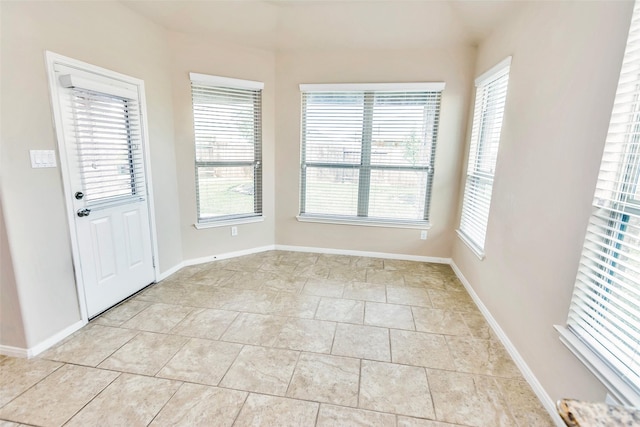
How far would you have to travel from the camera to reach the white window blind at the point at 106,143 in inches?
89.3

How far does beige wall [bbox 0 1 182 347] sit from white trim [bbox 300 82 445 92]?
189cm

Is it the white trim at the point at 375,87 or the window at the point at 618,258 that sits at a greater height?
the white trim at the point at 375,87

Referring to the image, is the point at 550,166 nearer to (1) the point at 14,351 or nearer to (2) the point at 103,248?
(2) the point at 103,248

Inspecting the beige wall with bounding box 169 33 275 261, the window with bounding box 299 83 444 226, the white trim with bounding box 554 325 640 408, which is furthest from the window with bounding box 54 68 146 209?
the white trim with bounding box 554 325 640 408

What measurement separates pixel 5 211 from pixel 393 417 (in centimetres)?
258

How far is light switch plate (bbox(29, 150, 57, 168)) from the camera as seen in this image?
6.50 ft

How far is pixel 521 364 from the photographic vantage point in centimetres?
202

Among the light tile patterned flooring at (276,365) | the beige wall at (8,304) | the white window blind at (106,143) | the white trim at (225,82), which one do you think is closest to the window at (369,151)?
the white trim at (225,82)

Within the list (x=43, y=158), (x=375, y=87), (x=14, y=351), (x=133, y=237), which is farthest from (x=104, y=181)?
(x=375, y=87)

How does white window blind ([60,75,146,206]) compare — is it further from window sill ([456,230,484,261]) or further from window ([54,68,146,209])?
window sill ([456,230,484,261])

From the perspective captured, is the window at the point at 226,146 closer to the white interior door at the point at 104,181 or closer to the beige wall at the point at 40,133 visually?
the white interior door at the point at 104,181

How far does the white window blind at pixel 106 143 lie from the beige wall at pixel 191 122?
58cm

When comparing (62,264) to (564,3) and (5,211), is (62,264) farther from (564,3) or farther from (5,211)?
(564,3)

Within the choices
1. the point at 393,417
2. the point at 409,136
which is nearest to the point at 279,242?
the point at 409,136
